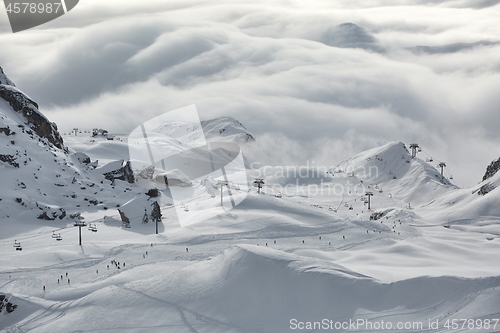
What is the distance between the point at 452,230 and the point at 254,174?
3007 inches

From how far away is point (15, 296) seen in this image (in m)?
38.4

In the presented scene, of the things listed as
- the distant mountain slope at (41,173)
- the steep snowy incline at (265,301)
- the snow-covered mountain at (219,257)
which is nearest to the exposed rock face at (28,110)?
the distant mountain slope at (41,173)

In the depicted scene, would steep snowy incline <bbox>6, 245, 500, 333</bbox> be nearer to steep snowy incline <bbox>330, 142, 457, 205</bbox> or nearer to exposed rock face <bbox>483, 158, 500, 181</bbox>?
exposed rock face <bbox>483, 158, 500, 181</bbox>

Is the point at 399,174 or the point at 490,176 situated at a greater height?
the point at 490,176

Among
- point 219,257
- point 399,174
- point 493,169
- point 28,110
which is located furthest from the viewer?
point 399,174

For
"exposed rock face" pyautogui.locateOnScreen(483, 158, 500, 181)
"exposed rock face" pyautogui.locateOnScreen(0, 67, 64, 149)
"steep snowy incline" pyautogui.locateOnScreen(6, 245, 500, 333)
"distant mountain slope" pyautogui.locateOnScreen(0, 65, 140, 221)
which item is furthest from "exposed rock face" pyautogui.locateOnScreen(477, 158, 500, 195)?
"exposed rock face" pyautogui.locateOnScreen(0, 67, 64, 149)

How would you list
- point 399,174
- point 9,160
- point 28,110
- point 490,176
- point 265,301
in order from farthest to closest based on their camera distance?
point 399,174 → point 490,176 → point 28,110 → point 9,160 → point 265,301

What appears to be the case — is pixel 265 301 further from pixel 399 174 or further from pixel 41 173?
pixel 399 174

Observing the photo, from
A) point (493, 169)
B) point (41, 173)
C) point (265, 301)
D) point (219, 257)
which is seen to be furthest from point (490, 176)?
point (41, 173)

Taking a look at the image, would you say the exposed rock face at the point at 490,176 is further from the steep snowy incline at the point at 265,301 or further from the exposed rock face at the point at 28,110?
A: the exposed rock face at the point at 28,110

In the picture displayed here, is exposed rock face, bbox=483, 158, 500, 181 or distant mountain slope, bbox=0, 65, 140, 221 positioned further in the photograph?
exposed rock face, bbox=483, 158, 500, 181

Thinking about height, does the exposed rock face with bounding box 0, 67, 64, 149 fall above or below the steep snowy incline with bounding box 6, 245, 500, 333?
above

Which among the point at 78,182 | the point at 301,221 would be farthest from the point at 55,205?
the point at 301,221

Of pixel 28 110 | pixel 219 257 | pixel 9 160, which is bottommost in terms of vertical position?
→ pixel 219 257
